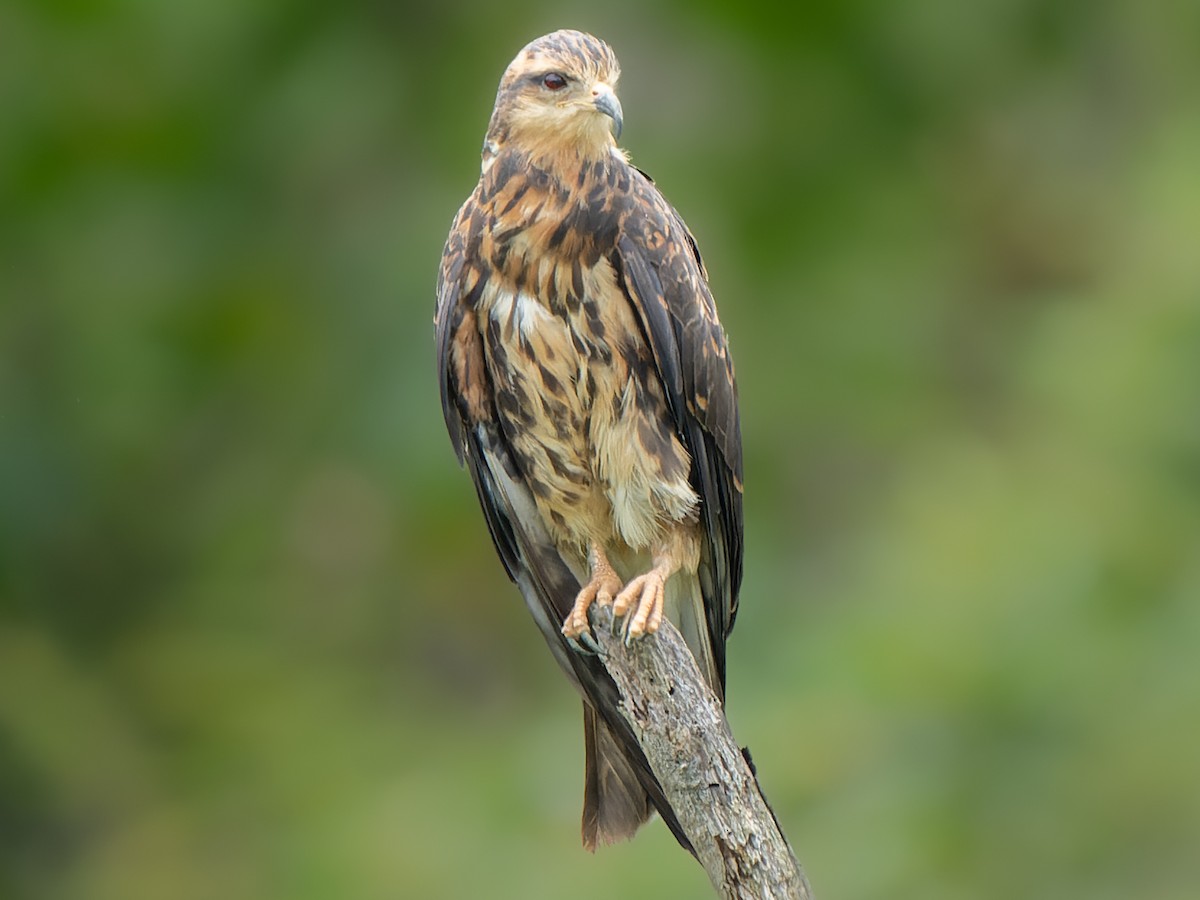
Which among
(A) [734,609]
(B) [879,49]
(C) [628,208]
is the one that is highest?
(B) [879,49]

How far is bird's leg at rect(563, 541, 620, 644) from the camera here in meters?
4.72

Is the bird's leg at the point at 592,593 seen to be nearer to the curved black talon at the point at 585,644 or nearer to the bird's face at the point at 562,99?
the curved black talon at the point at 585,644

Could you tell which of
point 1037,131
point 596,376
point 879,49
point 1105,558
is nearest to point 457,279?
point 596,376

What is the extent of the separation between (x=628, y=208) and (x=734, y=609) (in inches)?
47.5

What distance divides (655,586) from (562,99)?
1284mm

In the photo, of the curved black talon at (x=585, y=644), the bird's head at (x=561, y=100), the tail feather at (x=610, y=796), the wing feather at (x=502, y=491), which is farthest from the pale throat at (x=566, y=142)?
the tail feather at (x=610, y=796)

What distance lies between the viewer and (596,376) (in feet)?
15.5

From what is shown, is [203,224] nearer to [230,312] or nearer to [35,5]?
[230,312]

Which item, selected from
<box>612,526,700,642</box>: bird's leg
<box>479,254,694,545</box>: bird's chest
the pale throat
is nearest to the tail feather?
<box>612,526,700,642</box>: bird's leg

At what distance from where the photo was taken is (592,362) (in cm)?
471

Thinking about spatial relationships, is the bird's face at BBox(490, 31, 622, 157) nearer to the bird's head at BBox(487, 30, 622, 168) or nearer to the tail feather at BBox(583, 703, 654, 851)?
the bird's head at BBox(487, 30, 622, 168)

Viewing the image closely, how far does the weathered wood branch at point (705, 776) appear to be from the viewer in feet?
13.4

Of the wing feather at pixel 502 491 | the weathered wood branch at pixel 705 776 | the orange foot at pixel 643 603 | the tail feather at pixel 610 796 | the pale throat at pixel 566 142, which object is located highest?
the pale throat at pixel 566 142

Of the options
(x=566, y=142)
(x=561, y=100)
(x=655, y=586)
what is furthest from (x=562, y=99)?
(x=655, y=586)
